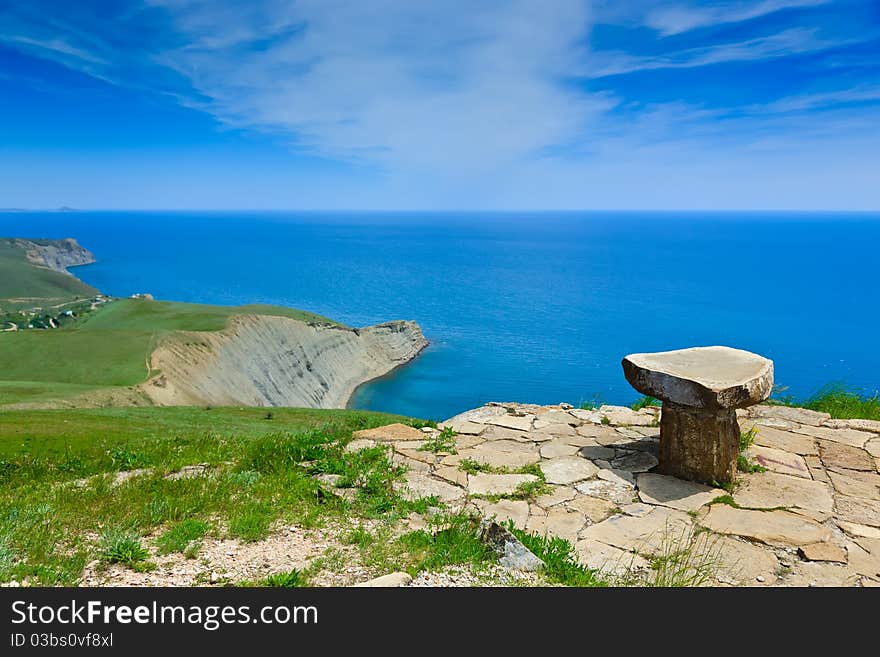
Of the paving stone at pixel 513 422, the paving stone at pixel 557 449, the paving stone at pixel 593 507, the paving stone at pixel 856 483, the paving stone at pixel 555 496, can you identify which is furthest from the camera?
the paving stone at pixel 513 422

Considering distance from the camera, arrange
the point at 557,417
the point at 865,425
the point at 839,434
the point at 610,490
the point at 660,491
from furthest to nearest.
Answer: the point at 557,417 → the point at 865,425 → the point at 839,434 → the point at 610,490 → the point at 660,491

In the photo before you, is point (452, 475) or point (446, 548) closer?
point (446, 548)

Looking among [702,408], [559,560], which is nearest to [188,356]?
[702,408]

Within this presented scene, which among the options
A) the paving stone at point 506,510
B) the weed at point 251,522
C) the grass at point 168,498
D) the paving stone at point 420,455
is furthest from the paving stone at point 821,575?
the weed at point 251,522

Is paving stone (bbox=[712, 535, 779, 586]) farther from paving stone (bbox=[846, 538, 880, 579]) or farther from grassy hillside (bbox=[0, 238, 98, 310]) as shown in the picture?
grassy hillside (bbox=[0, 238, 98, 310])

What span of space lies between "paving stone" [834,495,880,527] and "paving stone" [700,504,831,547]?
23.4 inches

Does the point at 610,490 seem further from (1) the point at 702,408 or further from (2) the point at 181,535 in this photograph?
(2) the point at 181,535

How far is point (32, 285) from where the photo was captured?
402ft

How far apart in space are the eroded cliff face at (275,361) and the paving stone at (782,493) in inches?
1541

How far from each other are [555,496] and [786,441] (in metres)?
5.00

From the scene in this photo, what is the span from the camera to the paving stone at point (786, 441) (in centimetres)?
909

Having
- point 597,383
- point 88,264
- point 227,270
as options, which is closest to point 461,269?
point 227,270

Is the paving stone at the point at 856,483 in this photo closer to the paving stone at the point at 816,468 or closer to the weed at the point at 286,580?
the paving stone at the point at 816,468

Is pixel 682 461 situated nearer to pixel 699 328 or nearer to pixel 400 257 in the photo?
pixel 699 328
